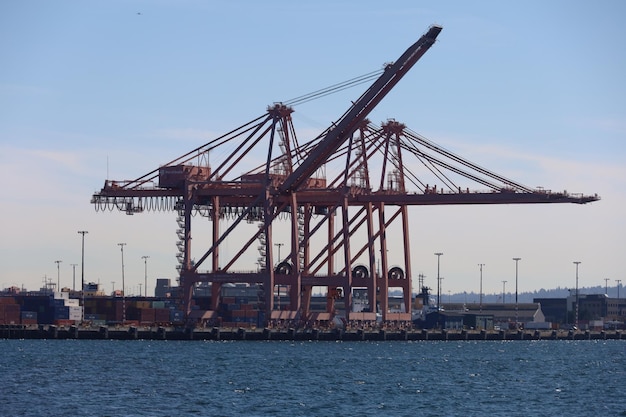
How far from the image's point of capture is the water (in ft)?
194

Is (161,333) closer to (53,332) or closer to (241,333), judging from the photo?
(241,333)

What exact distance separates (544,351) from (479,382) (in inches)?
1602

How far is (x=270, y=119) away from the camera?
371 ft

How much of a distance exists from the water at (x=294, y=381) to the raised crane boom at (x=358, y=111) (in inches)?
540

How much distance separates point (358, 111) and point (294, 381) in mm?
40394

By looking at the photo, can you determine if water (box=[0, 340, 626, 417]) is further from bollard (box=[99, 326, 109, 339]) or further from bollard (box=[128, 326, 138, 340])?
bollard (box=[99, 326, 109, 339])

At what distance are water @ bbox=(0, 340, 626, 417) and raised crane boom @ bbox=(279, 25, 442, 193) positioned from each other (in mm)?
13725

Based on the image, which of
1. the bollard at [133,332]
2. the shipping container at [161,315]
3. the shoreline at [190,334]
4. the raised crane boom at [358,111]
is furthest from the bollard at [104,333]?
the shipping container at [161,315]

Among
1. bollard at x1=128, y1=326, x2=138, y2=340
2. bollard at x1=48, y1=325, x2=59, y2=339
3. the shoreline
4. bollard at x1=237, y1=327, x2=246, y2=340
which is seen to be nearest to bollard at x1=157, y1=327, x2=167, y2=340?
the shoreline

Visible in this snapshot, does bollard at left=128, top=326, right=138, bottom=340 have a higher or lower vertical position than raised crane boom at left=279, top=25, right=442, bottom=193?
lower

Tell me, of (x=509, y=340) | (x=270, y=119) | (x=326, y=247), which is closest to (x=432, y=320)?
(x=509, y=340)

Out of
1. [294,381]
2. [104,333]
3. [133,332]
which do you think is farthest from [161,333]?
[294,381]

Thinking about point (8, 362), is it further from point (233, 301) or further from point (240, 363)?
point (233, 301)

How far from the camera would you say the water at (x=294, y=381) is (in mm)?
59156
